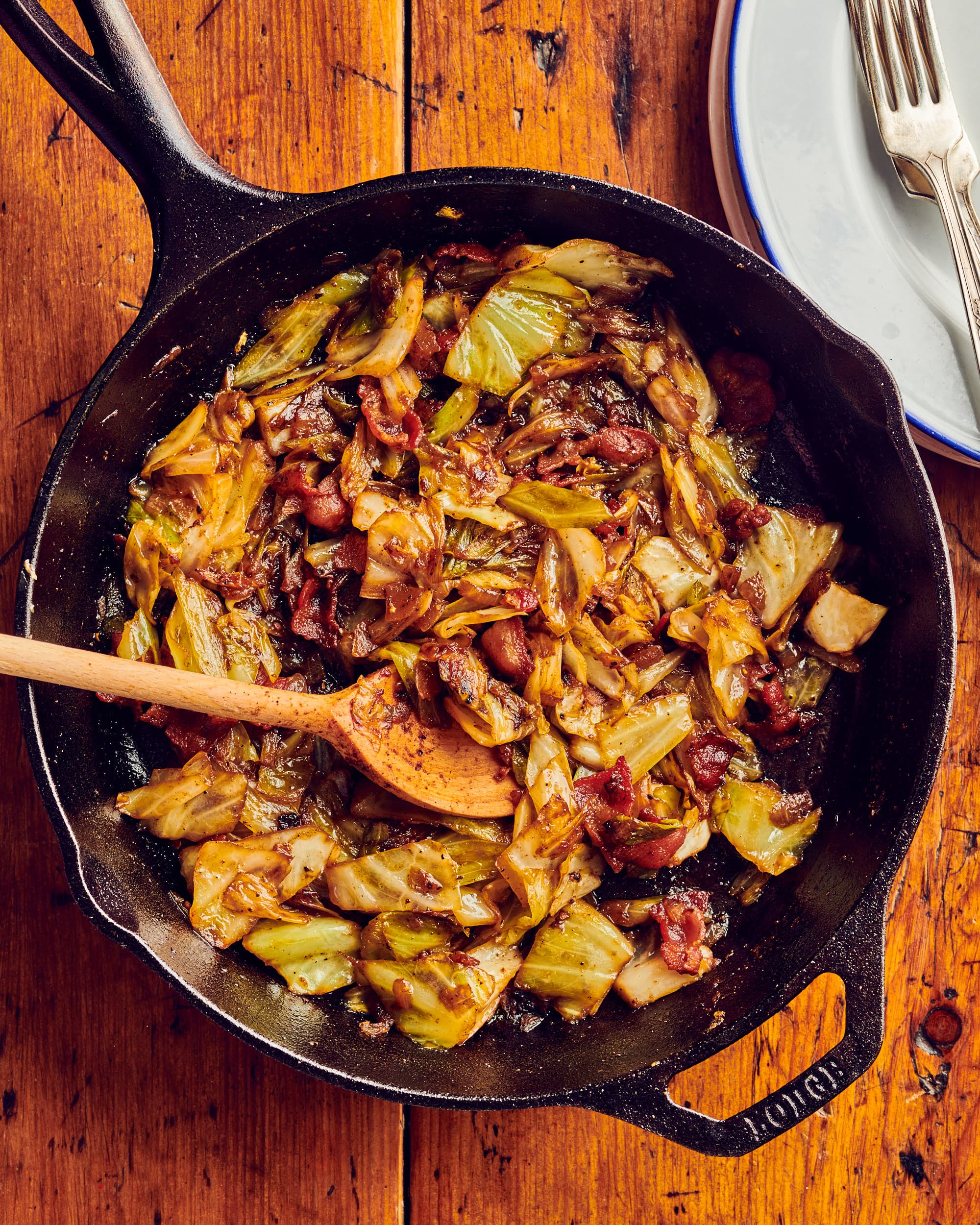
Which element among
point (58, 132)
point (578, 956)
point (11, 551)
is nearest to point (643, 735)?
point (578, 956)

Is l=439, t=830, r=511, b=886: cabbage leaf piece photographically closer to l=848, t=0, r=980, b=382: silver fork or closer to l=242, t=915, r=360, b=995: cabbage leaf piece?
l=242, t=915, r=360, b=995: cabbage leaf piece

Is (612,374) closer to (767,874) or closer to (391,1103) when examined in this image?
(767,874)

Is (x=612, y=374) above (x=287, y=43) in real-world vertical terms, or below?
below

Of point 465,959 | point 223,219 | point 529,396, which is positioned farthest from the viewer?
point 529,396

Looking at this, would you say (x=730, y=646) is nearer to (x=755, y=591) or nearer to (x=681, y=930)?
(x=755, y=591)

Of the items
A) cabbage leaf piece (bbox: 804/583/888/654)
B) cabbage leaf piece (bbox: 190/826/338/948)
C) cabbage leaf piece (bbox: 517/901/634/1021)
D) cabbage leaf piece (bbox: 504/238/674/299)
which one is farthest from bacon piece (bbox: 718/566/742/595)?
cabbage leaf piece (bbox: 190/826/338/948)

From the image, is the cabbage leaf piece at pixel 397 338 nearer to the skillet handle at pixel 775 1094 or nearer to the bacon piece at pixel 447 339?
the bacon piece at pixel 447 339

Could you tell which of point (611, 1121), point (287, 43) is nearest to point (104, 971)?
point (611, 1121)
